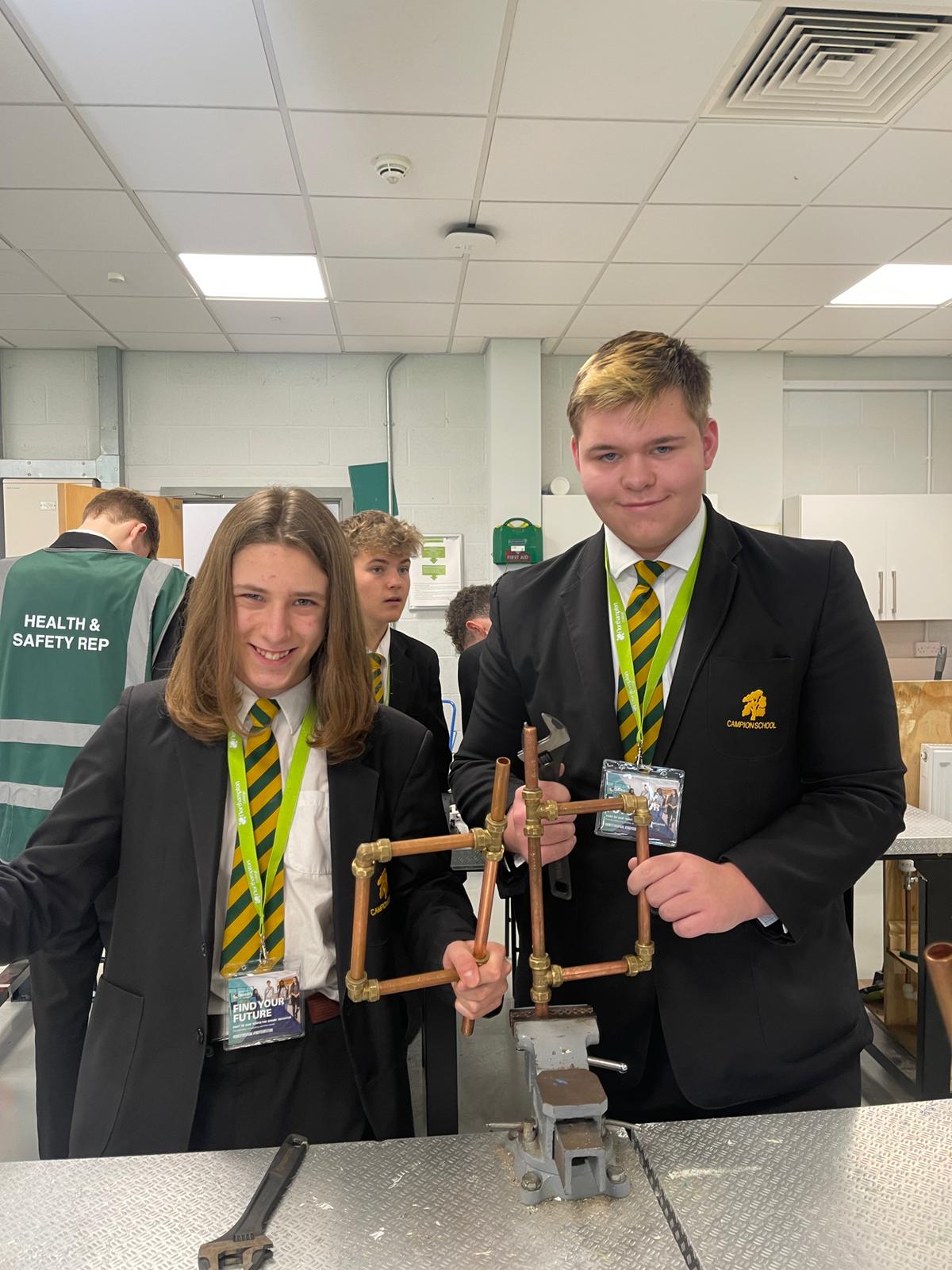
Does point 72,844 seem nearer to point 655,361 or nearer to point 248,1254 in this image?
point 248,1254

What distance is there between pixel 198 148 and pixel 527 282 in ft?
5.69

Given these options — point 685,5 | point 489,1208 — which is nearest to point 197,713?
point 489,1208

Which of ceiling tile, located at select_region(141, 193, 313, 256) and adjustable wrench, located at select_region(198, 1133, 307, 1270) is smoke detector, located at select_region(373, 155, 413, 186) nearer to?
ceiling tile, located at select_region(141, 193, 313, 256)

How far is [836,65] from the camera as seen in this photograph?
2.41m

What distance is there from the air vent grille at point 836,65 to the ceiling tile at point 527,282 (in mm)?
1319

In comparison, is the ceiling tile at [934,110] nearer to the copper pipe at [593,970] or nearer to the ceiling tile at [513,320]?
the ceiling tile at [513,320]

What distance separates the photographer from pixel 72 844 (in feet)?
3.81

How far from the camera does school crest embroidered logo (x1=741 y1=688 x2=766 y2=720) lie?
45.2 inches

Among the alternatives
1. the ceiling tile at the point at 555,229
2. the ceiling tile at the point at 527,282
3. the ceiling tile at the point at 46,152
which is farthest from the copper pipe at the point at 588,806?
the ceiling tile at the point at 527,282

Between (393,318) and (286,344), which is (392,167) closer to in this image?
(393,318)

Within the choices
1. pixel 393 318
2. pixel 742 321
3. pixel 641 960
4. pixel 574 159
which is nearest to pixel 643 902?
pixel 641 960

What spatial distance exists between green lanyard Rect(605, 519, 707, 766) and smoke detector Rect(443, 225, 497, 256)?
271 centimetres

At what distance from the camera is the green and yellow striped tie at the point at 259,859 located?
3.82 ft

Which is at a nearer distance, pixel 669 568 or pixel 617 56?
pixel 669 568
